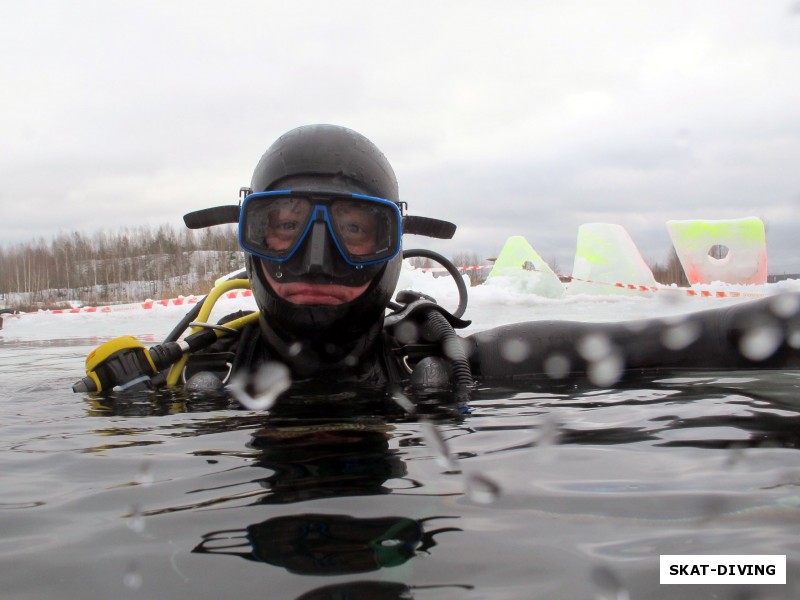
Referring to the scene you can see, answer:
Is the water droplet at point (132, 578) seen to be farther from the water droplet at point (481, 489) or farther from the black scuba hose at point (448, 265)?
the black scuba hose at point (448, 265)

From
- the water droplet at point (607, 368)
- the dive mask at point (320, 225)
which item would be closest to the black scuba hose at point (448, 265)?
the dive mask at point (320, 225)

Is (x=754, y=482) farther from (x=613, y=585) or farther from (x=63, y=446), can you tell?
(x=63, y=446)

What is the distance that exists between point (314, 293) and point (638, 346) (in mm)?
1584

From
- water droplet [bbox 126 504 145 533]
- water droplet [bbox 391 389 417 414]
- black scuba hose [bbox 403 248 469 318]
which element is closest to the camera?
water droplet [bbox 126 504 145 533]

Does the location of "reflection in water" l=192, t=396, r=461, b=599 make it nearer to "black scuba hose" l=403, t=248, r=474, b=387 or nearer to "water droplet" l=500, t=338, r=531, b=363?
"black scuba hose" l=403, t=248, r=474, b=387

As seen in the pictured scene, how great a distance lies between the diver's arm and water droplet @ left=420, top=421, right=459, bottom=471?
1.28 meters

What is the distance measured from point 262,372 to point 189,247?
5843cm

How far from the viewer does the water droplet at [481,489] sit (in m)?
1.14

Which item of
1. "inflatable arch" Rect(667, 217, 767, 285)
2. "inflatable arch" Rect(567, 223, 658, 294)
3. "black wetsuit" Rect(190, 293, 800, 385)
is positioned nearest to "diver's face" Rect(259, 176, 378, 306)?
"black wetsuit" Rect(190, 293, 800, 385)

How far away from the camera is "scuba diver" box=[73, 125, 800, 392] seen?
2.56 meters

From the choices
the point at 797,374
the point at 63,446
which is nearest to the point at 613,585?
the point at 63,446

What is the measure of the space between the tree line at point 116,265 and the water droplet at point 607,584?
175 feet

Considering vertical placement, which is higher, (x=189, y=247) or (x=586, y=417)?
(x=189, y=247)

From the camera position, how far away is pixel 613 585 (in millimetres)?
801
